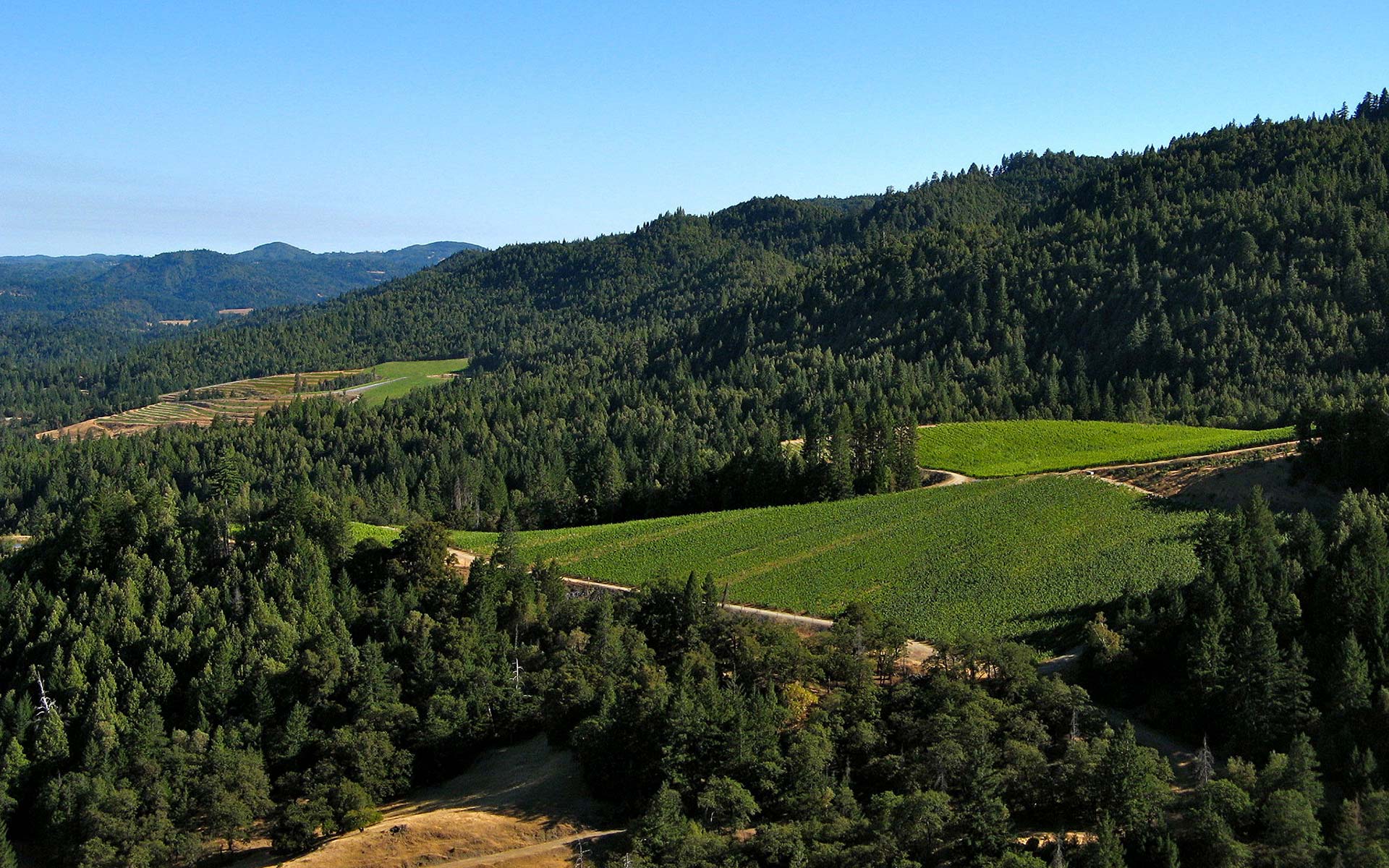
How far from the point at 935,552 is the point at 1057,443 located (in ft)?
123

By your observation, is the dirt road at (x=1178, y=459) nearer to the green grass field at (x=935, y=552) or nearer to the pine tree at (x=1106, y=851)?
the green grass field at (x=935, y=552)

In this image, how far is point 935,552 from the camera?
258 feet

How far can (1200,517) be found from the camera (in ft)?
254

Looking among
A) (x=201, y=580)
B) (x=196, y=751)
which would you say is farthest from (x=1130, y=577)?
(x=201, y=580)

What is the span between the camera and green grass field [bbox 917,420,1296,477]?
9581 centimetres

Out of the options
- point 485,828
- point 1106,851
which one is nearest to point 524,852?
point 485,828

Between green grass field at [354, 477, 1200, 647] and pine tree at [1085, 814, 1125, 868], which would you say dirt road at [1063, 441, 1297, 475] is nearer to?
green grass field at [354, 477, 1200, 647]

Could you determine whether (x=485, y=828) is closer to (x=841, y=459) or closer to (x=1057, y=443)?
(x=841, y=459)

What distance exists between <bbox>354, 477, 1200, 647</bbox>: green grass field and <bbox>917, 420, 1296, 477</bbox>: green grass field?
27.7 feet

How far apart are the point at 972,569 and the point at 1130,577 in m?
10.3

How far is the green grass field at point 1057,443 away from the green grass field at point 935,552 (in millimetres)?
8449

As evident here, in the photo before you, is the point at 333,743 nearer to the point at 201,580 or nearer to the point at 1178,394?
the point at 201,580

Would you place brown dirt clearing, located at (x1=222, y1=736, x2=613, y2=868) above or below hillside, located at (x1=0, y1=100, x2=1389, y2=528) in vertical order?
below

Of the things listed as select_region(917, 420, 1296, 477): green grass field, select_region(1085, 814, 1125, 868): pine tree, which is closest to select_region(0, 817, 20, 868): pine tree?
select_region(1085, 814, 1125, 868): pine tree
